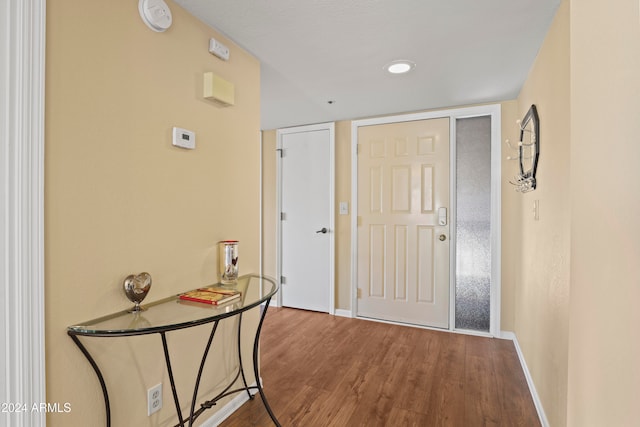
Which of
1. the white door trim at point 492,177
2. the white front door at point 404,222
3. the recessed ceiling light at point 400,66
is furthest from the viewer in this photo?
the white front door at point 404,222

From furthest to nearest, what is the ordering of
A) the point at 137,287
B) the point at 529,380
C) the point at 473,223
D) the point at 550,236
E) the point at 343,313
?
the point at 343,313 → the point at 473,223 → the point at 529,380 → the point at 550,236 → the point at 137,287

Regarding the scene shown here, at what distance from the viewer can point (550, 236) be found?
5.78 ft

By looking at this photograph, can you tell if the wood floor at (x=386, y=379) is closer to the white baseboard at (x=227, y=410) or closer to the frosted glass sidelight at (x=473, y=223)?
the white baseboard at (x=227, y=410)

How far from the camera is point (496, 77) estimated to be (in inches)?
97.0

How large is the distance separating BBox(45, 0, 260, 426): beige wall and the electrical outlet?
0.03 m

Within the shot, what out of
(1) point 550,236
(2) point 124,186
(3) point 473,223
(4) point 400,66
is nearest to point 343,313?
(3) point 473,223

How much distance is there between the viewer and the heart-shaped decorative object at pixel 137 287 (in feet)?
4.38

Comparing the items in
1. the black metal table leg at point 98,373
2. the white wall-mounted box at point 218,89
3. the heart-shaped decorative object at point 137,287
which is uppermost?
the white wall-mounted box at point 218,89

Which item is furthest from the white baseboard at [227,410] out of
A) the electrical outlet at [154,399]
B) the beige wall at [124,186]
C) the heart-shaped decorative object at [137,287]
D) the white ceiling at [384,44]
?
the white ceiling at [384,44]

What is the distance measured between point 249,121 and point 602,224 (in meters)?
1.82

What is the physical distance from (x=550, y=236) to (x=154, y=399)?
7.00 feet

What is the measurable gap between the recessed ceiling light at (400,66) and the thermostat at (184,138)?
1.40 meters
